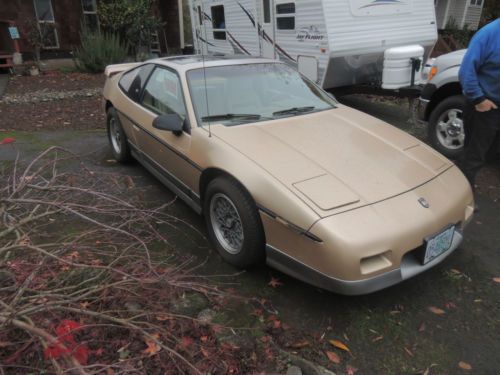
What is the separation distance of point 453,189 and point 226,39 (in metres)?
7.39

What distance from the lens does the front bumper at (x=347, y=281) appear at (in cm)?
230

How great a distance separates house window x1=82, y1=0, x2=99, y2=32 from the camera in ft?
43.5

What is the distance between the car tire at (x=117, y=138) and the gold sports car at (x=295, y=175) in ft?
1.89

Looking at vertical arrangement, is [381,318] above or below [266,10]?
below

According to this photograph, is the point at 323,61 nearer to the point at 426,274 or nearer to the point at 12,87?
the point at 426,274

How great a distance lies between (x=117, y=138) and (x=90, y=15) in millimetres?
10444

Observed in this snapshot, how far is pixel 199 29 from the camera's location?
10.1m

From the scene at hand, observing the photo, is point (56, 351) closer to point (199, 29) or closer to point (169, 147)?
point (169, 147)

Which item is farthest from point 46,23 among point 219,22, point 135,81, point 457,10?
point 457,10

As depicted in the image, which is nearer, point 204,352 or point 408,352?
point 204,352

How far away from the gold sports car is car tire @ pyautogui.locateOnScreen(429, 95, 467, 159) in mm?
1798

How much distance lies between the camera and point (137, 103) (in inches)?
168

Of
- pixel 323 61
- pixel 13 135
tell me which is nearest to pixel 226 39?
pixel 323 61

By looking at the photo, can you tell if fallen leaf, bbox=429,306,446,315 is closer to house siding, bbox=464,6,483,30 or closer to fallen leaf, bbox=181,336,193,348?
fallen leaf, bbox=181,336,193,348
